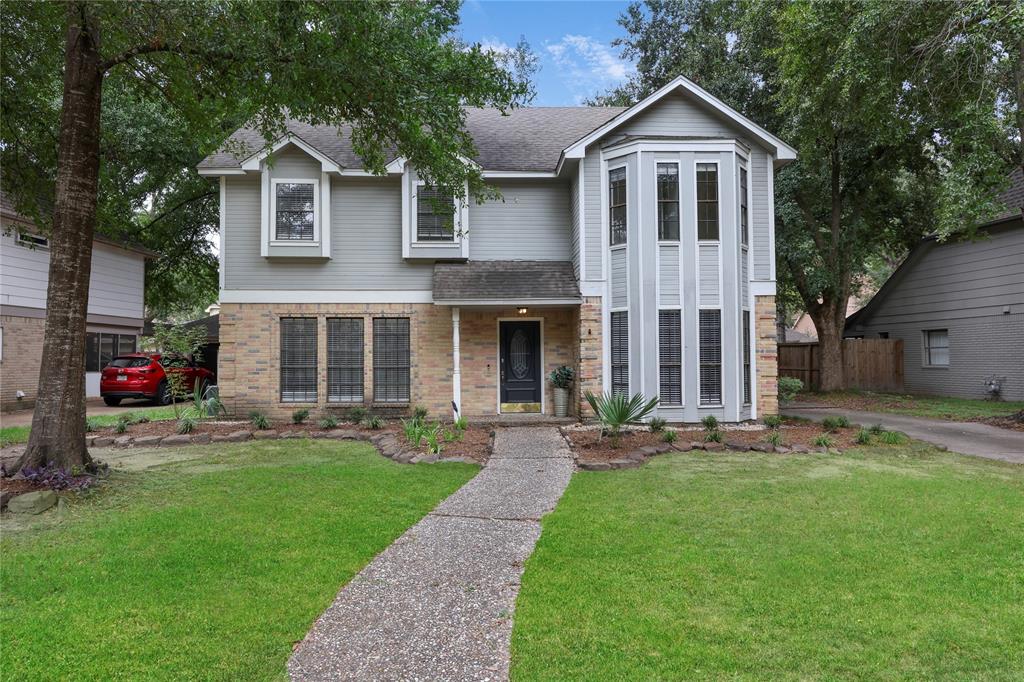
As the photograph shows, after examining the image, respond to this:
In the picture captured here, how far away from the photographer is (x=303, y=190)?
12.5 meters

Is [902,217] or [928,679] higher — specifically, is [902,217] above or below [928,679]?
above

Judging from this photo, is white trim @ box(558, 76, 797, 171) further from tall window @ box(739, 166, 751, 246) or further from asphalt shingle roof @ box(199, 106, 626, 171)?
asphalt shingle roof @ box(199, 106, 626, 171)

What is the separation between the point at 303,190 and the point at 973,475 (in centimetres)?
1281

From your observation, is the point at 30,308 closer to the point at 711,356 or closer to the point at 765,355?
the point at 711,356

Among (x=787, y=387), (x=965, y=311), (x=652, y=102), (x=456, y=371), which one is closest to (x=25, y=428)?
(x=456, y=371)

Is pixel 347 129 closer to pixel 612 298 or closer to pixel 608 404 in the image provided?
pixel 612 298

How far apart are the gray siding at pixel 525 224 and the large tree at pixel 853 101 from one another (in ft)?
20.6

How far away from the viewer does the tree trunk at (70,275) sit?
6.48m

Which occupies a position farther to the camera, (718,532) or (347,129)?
(347,129)

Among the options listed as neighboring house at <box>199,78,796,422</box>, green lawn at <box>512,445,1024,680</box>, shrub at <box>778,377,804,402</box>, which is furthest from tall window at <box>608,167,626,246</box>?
green lawn at <box>512,445,1024,680</box>

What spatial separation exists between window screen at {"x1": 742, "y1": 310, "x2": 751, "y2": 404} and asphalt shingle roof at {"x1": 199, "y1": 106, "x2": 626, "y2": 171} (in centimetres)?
535

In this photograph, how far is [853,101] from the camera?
40.6ft

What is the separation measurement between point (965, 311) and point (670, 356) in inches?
463

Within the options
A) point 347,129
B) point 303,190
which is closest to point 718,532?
point 303,190
